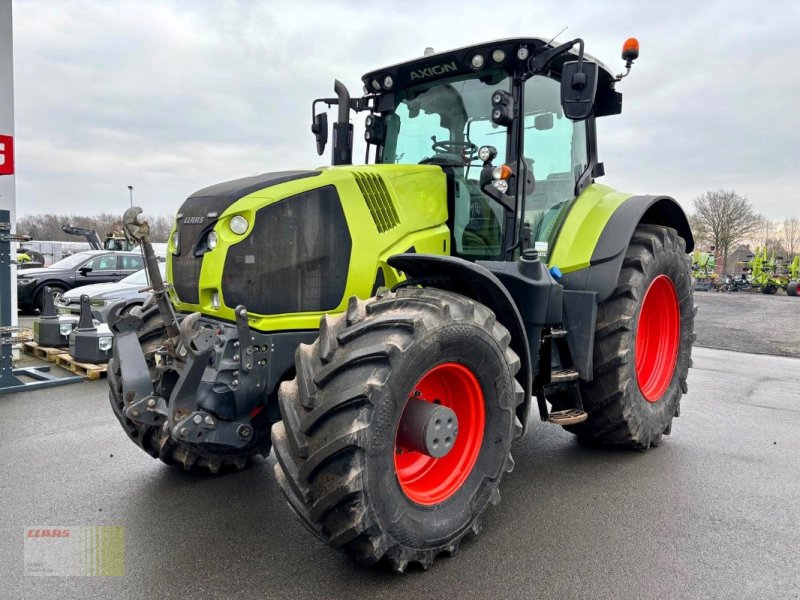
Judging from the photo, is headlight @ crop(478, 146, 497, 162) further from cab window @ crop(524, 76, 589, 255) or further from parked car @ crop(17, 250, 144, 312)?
parked car @ crop(17, 250, 144, 312)

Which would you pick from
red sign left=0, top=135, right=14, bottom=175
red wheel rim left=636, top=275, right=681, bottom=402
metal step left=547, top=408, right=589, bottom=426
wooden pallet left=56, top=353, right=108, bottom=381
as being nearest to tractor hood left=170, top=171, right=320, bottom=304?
metal step left=547, top=408, right=589, bottom=426

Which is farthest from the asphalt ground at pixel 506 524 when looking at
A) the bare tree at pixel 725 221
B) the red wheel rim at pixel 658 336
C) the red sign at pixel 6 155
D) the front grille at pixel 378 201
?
the bare tree at pixel 725 221

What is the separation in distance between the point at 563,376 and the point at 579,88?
173 cm

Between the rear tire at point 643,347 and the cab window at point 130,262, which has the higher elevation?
the cab window at point 130,262

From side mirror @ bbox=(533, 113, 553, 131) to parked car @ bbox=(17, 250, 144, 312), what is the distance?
11.7 meters

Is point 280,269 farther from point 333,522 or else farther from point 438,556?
point 438,556

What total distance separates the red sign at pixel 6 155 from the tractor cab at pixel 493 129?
4.91 meters

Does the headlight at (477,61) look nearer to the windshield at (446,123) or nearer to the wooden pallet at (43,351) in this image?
the windshield at (446,123)

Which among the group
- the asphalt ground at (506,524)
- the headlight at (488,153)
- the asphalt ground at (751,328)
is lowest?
the asphalt ground at (506,524)

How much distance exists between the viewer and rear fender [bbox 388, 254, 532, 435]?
9.68ft

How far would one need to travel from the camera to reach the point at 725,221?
41.8 meters

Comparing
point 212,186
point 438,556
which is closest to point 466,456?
point 438,556

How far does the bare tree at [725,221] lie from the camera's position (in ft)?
136

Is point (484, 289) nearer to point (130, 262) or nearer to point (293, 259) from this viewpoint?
point (293, 259)
